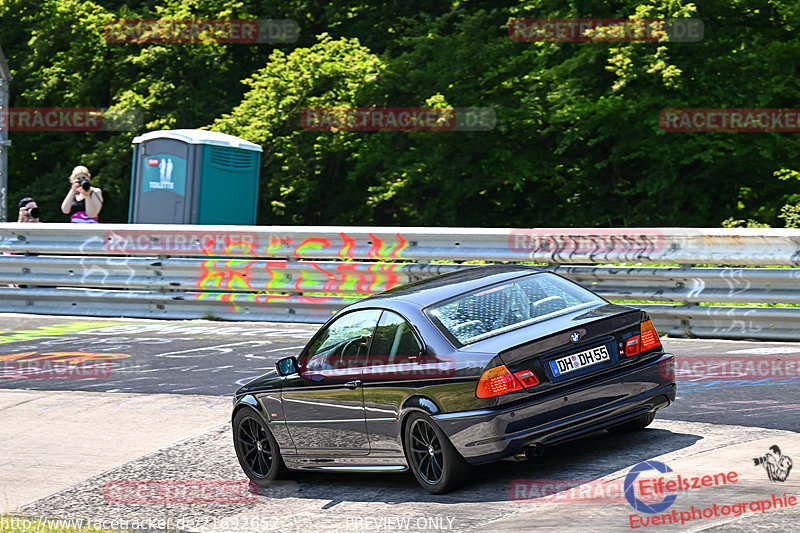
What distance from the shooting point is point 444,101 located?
24438mm

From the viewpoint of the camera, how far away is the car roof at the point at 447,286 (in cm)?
734

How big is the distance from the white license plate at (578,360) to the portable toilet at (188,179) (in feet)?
35.9

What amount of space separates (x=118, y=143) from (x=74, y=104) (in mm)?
1969

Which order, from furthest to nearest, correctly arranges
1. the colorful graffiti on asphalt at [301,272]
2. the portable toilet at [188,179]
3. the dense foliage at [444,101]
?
1. the dense foliage at [444,101]
2. the portable toilet at [188,179]
3. the colorful graffiti on asphalt at [301,272]

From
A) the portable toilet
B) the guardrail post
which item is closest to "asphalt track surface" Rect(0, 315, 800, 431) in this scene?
the portable toilet

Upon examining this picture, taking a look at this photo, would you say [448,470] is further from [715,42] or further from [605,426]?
[715,42]

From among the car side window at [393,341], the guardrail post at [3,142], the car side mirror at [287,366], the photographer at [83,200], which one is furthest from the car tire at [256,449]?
the guardrail post at [3,142]

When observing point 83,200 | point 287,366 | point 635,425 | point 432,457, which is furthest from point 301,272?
point 432,457

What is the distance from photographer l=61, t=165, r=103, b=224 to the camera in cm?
1720

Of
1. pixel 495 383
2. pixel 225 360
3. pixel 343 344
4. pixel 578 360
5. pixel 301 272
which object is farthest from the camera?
pixel 301 272

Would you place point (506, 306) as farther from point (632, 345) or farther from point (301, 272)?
point (301, 272)

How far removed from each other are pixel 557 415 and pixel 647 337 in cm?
93

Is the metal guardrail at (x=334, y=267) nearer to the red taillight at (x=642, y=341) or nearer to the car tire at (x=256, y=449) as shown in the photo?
the red taillight at (x=642, y=341)

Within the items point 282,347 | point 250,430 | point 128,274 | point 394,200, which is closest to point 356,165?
point 394,200
